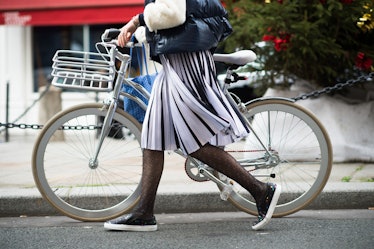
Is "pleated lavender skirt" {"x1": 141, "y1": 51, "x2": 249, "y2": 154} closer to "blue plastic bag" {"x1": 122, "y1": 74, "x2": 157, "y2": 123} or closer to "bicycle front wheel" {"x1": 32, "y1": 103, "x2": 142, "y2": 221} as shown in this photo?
"blue plastic bag" {"x1": 122, "y1": 74, "x2": 157, "y2": 123}

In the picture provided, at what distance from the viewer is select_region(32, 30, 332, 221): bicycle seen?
4.57 metres

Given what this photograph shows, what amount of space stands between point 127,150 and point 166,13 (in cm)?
111

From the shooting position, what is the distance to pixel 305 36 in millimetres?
→ 6539

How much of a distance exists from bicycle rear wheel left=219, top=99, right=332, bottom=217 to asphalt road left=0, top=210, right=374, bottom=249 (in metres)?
0.15

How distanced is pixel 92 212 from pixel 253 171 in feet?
3.49

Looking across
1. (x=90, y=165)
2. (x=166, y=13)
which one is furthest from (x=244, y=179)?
(x=166, y=13)

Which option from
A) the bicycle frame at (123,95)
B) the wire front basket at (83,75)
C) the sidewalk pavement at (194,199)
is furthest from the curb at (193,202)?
the wire front basket at (83,75)

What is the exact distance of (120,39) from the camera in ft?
14.4

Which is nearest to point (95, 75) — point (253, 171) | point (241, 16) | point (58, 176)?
point (58, 176)

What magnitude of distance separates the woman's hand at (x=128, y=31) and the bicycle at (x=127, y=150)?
0.53 feet

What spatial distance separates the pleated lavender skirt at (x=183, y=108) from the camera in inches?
167

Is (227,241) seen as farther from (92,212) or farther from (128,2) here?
(128,2)

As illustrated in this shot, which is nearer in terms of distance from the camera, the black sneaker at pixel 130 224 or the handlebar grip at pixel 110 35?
the black sneaker at pixel 130 224

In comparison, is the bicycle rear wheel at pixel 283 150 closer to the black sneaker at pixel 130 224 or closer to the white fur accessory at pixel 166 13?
the black sneaker at pixel 130 224
